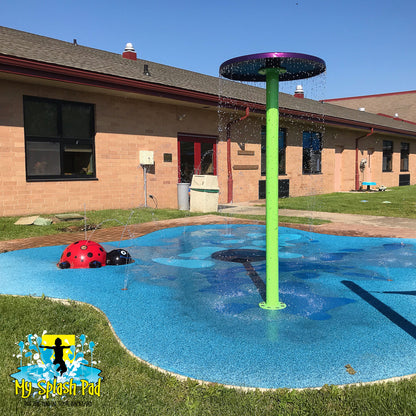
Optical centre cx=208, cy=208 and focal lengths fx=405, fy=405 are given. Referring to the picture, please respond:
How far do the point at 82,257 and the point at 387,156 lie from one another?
2735 cm

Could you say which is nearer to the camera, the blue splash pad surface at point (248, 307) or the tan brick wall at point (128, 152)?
the blue splash pad surface at point (248, 307)

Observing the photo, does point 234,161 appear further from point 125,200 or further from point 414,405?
point 414,405

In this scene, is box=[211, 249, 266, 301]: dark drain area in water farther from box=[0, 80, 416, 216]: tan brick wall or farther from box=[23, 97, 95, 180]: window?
box=[23, 97, 95, 180]: window

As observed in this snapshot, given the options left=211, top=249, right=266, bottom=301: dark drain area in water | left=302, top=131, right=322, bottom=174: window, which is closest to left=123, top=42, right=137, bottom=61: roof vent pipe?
left=302, top=131, right=322, bottom=174: window

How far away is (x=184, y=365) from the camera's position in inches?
121

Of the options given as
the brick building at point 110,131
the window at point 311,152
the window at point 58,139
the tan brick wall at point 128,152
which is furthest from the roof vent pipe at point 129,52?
the window at point 311,152

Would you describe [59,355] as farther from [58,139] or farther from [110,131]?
[110,131]

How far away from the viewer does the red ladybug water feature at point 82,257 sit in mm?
6230

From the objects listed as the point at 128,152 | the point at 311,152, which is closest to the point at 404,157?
the point at 311,152

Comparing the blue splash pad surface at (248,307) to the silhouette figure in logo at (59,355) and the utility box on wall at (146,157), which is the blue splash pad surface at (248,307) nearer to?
the silhouette figure in logo at (59,355)

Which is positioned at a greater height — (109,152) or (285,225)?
(109,152)

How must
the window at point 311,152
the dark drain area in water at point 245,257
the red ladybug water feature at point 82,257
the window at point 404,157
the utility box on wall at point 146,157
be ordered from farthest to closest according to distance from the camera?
the window at point 404,157 → the window at point 311,152 → the utility box on wall at point 146,157 → the red ladybug water feature at point 82,257 → the dark drain area in water at point 245,257

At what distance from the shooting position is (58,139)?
37.7 feet

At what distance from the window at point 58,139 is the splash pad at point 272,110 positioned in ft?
26.7
